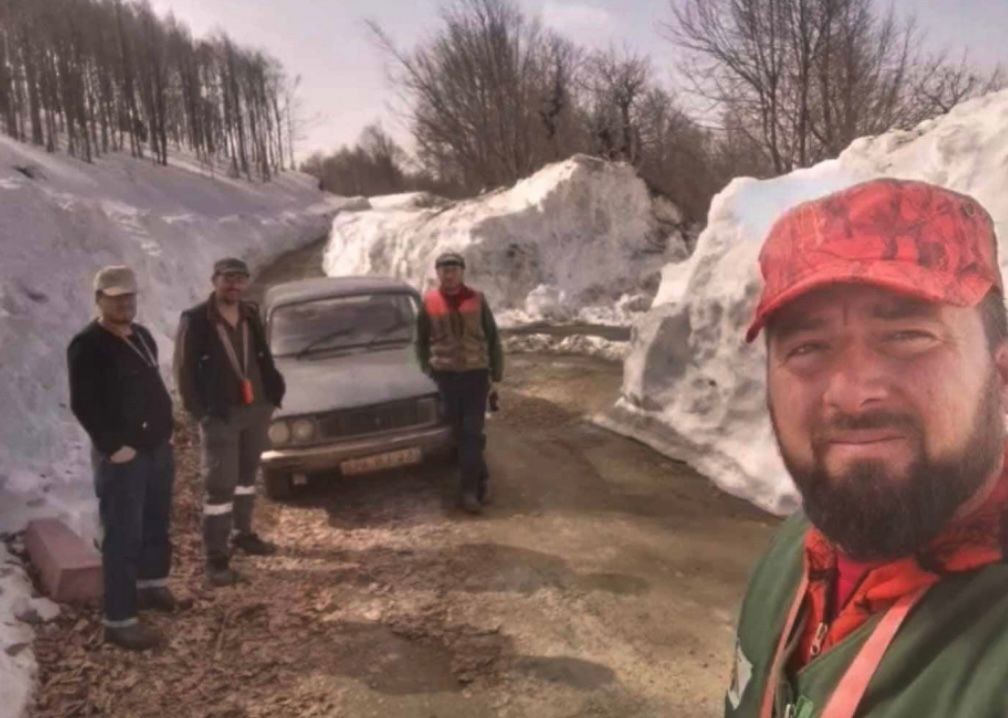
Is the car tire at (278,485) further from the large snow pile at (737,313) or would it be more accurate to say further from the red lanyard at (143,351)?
the large snow pile at (737,313)

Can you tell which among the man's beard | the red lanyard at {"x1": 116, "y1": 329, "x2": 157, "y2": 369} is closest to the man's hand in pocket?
the red lanyard at {"x1": 116, "y1": 329, "x2": 157, "y2": 369}

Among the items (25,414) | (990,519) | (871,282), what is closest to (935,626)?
(990,519)

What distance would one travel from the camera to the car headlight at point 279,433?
6457 mm

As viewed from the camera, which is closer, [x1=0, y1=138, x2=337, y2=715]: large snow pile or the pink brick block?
the pink brick block

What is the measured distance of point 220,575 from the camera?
17.0 feet

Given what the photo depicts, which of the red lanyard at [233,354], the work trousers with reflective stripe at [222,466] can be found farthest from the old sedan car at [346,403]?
the red lanyard at [233,354]

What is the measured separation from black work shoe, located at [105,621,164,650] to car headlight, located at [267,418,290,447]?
7.29 feet

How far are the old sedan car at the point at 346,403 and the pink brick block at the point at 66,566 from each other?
5.70 ft

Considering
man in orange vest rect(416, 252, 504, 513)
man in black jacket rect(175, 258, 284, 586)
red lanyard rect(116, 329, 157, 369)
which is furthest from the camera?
man in orange vest rect(416, 252, 504, 513)

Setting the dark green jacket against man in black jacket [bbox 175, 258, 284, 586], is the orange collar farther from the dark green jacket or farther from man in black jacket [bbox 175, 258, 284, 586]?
man in black jacket [bbox 175, 258, 284, 586]

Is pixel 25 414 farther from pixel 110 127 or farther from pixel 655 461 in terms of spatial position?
pixel 110 127

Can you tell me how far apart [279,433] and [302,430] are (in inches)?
7.4

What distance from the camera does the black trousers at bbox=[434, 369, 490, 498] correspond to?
646cm

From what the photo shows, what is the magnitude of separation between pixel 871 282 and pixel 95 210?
40.7 ft
